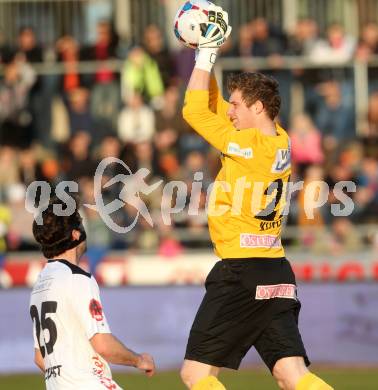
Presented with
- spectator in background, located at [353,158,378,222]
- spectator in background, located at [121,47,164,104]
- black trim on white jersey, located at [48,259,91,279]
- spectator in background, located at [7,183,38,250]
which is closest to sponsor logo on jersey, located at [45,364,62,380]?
black trim on white jersey, located at [48,259,91,279]

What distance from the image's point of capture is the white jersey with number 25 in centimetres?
612

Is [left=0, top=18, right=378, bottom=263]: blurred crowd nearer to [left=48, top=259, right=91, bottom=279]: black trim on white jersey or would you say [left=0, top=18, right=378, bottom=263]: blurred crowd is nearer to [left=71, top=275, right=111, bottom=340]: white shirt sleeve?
[left=48, top=259, right=91, bottom=279]: black trim on white jersey

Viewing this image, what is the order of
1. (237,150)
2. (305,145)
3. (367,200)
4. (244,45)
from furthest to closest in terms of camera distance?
(244,45), (305,145), (367,200), (237,150)

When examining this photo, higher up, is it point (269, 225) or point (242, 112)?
A: point (242, 112)

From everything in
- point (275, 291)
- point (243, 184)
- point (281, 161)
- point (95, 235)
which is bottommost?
point (95, 235)

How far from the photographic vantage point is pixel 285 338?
23.6 feet

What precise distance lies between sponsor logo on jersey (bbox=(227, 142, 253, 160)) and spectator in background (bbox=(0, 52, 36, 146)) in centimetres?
1043

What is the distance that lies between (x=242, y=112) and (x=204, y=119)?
28 centimetres

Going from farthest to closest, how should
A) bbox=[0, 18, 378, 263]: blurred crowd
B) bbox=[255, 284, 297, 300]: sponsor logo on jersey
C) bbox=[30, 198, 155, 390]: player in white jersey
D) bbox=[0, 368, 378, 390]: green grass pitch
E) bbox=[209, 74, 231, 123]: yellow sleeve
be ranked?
bbox=[0, 18, 378, 263]: blurred crowd
bbox=[0, 368, 378, 390]: green grass pitch
bbox=[209, 74, 231, 123]: yellow sleeve
bbox=[255, 284, 297, 300]: sponsor logo on jersey
bbox=[30, 198, 155, 390]: player in white jersey

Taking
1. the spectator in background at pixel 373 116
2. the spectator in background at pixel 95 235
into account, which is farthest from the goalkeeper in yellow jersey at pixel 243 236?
the spectator in background at pixel 373 116

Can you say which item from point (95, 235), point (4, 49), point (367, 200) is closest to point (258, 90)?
point (95, 235)

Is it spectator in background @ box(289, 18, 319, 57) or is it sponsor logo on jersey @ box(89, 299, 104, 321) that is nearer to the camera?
sponsor logo on jersey @ box(89, 299, 104, 321)

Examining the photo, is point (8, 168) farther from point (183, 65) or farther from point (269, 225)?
point (269, 225)

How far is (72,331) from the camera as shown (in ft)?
20.2
